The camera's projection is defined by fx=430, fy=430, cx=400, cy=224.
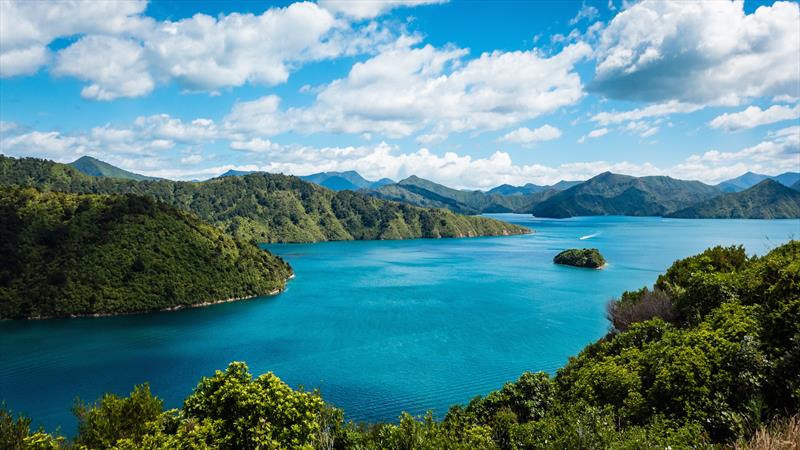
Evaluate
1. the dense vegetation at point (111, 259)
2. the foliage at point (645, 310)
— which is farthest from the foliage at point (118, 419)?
the dense vegetation at point (111, 259)

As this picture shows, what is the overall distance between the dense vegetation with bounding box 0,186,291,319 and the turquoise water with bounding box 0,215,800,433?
7216mm

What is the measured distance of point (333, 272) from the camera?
6826 inches

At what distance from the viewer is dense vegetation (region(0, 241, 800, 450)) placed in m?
16.9

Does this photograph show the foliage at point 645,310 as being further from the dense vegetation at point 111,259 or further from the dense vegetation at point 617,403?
the dense vegetation at point 111,259

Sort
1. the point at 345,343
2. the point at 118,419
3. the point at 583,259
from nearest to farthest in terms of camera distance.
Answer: the point at 118,419, the point at 345,343, the point at 583,259

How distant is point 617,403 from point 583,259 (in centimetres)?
15260

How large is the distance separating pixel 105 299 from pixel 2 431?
313 feet

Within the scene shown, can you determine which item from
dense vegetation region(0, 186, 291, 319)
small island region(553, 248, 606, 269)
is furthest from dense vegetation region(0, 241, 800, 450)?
small island region(553, 248, 606, 269)

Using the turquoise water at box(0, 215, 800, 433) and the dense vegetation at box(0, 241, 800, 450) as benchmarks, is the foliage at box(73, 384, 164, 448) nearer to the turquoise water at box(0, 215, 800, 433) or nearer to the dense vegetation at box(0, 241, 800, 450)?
the dense vegetation at box(0, 241, 800, 450)

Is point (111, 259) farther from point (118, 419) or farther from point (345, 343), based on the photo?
point (118, 419)

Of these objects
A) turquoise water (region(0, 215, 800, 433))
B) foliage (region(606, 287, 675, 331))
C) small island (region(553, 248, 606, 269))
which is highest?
foliage (region(606, 287, 675, 331))

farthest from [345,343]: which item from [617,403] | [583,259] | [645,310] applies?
[583,259]

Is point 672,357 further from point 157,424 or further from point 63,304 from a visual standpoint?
point 63,304

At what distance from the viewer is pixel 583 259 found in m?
166
